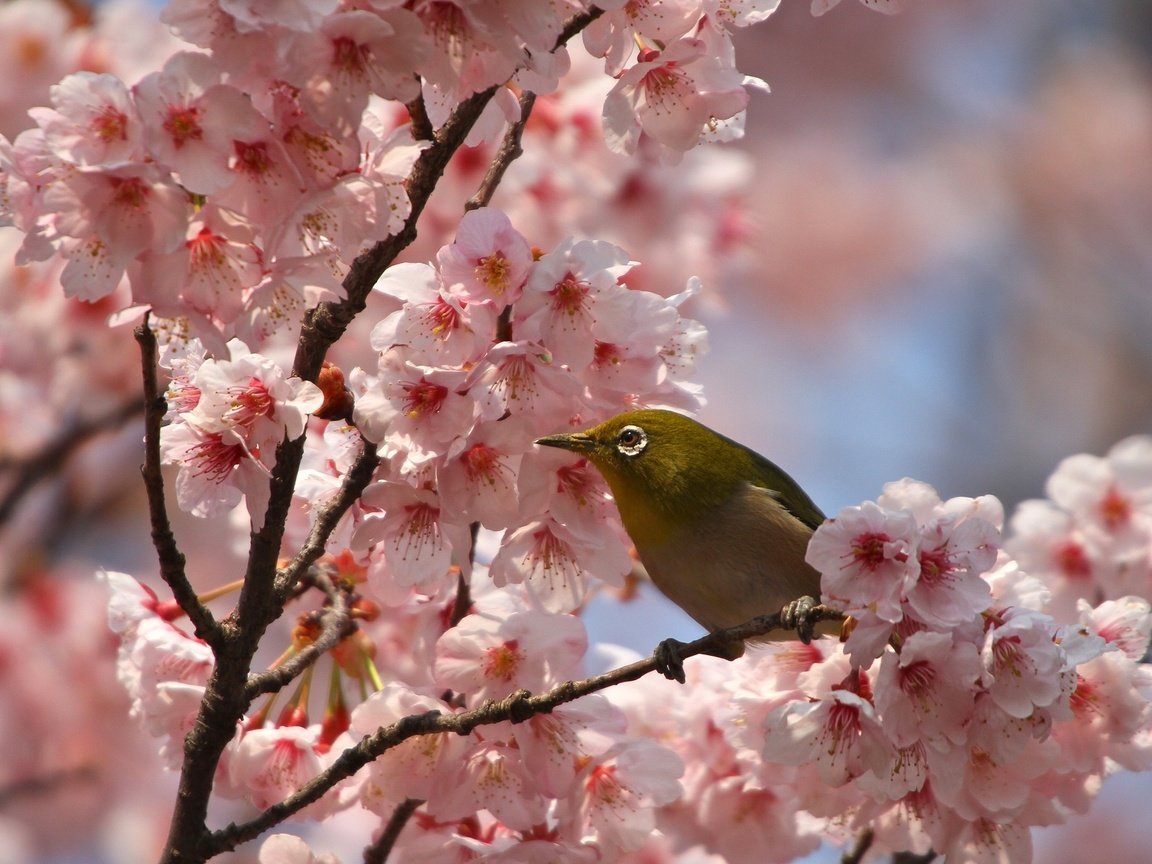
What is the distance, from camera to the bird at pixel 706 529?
3.12 metres

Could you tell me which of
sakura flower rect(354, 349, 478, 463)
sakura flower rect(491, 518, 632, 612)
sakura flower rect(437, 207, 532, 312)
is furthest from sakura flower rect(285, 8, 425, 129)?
sakura flower rect(491, 518, 632, 612)

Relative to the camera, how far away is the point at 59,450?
4.79 metres

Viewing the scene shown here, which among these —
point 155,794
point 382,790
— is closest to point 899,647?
point 382,790

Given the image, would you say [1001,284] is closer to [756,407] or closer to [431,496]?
[756,407]

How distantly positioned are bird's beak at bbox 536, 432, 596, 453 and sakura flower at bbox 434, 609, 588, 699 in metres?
0.37

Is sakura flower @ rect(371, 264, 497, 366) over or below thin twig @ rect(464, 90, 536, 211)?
below

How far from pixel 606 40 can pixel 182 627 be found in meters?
1.63

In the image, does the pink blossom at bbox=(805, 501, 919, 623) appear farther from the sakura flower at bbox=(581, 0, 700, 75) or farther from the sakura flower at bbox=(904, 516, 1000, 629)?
the sakura flower at bbox=(581, 0, 700, 75)

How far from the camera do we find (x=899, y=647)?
7.07 feet

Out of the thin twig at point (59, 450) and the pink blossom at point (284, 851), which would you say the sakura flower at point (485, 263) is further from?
the thin twig at point (59, 450)

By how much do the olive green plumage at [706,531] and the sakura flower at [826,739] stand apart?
32.2 inches

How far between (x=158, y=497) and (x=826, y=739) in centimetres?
125

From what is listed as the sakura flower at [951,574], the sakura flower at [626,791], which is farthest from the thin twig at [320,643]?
the sakura flower at [951,574]

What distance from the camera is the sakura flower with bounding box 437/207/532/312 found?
7.32 ft
